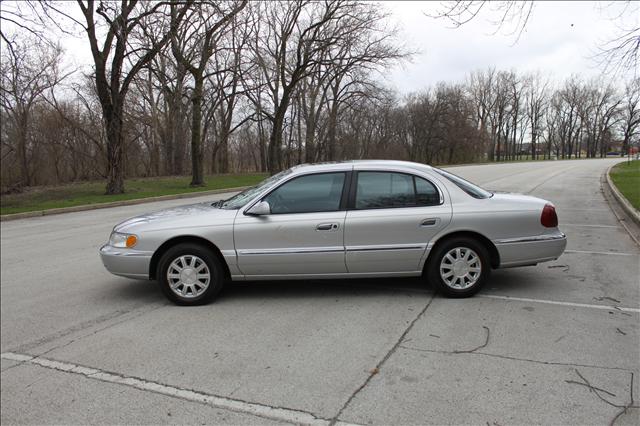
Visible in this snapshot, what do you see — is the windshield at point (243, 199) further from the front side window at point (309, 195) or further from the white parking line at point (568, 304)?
the white parking line at point (568, 304)

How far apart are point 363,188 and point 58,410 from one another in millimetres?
3415

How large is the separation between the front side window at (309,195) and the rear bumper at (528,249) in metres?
1.88

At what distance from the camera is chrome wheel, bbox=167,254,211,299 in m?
4.79

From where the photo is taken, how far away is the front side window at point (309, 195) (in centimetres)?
486

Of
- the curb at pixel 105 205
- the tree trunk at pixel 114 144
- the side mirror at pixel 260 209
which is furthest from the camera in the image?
the tree trunk at pixel 114 144

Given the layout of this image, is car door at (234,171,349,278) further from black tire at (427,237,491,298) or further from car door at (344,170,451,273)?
black tire at (427,237,491,298)

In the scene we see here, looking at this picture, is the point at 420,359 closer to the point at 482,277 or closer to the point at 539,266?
the point at 482,277

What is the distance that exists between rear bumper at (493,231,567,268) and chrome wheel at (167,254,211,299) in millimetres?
3267

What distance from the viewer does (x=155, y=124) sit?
34.8 meters

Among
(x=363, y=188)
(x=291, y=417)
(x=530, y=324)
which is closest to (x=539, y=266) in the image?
(x=530, y=324)

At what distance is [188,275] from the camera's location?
480 centimetres

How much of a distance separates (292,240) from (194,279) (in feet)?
3.85

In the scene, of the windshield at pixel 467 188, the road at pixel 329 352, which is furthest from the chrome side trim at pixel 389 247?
the windshield at pixel 467 188

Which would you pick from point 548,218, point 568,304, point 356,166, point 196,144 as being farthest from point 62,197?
point 568,304
